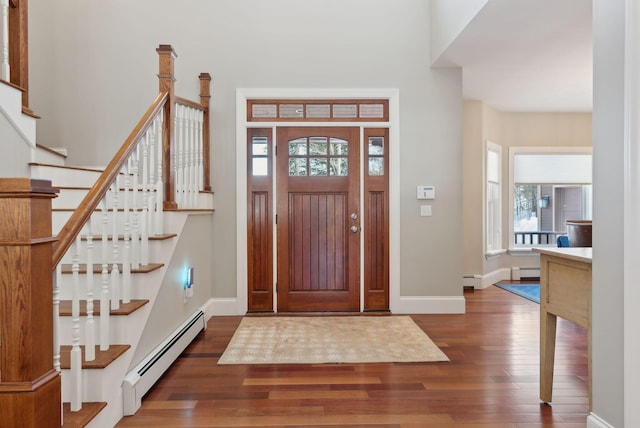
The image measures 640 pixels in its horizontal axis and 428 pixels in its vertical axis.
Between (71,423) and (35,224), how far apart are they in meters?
0.85

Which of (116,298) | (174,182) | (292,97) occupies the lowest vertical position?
(116,298)

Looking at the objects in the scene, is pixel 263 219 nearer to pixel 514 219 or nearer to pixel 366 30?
pixel 366 30

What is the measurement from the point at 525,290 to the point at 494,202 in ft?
4.50

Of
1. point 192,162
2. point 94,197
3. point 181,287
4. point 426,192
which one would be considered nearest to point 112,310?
point 94,197

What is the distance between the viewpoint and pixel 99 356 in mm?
1875

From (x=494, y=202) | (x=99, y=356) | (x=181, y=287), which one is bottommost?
(x=99, y=356)

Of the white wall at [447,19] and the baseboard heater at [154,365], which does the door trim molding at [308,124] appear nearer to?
the white wall at [447,19]

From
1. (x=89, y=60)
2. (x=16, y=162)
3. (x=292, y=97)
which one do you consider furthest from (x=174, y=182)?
(x=89, y=60)

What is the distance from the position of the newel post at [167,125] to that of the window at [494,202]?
443 centimetres

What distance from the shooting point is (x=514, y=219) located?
19.8 feet

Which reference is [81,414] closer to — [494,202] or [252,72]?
[252,72]

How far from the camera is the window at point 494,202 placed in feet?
18.6

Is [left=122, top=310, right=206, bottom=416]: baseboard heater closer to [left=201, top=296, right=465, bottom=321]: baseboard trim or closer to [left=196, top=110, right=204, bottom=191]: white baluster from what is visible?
[left=201, top=296, right=465, bottom=321]: baseboard trim

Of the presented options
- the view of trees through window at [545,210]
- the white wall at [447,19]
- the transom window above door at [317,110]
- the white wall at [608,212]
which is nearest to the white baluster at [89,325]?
the white wall at [608,212]
